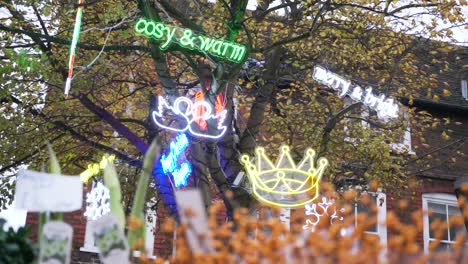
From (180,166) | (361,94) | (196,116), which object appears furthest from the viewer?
(180,166)

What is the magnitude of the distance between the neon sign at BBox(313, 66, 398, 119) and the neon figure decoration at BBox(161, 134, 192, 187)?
2.46 m

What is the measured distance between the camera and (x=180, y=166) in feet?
35.0

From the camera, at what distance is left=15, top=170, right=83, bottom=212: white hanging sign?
424cm

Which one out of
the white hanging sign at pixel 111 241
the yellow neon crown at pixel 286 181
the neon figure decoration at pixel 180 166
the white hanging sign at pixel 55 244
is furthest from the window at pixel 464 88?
the white hanging sign at pixel 55 244

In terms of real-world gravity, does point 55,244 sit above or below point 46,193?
below

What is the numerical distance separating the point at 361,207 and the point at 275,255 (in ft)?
47.2

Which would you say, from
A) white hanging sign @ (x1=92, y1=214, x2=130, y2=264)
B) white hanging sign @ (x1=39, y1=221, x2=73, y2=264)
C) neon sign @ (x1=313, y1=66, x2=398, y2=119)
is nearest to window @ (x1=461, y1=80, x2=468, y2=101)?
neon sign @ (x1=313, y1=66, x2=398, y2=119)

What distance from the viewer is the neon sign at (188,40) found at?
30.1 feet

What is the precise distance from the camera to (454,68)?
20.3 metres

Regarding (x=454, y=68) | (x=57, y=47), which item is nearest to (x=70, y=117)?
(x=57, y=47)

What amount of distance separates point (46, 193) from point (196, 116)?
18.4 feet

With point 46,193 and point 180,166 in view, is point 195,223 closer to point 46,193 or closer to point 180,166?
point 46,193

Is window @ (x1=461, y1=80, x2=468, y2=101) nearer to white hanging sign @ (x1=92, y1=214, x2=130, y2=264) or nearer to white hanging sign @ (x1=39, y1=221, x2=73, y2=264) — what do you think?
white hanging sign @ (x1=92, y1=214, x2=130, y2=264)

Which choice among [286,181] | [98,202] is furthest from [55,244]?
[98,202]
